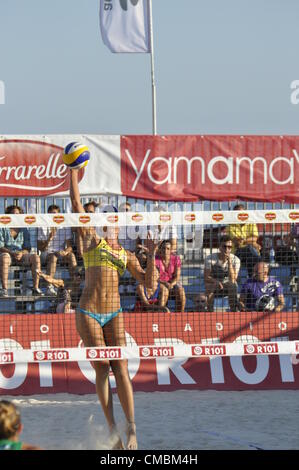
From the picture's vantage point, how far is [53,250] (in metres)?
8.83

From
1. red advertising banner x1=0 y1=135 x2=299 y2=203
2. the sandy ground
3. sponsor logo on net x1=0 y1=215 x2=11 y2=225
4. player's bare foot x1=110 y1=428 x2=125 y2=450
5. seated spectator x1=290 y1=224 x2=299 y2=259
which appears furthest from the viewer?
red advertising banner x1=0 y1=135 x2=299 y2=203

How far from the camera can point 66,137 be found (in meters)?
9.82

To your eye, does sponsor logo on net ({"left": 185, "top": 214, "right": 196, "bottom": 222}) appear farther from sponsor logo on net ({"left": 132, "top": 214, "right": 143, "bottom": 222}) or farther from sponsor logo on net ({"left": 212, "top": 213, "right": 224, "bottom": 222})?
sponsor logo on net ({"left": 132, "top": 214, "right": 143, "bottom": 222})

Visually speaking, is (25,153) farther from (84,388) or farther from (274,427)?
(274,427)

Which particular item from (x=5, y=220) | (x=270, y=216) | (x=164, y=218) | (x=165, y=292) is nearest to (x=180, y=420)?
(x=164, y=218)

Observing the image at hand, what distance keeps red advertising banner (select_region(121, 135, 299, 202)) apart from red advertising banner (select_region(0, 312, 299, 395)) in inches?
80.0

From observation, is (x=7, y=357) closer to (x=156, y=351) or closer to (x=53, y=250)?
(x=156, y=351)

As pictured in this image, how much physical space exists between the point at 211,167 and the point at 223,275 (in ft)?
5.65

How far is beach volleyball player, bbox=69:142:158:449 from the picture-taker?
19.4ft
